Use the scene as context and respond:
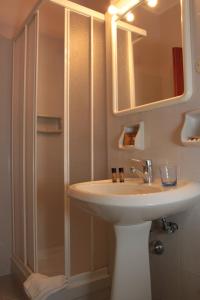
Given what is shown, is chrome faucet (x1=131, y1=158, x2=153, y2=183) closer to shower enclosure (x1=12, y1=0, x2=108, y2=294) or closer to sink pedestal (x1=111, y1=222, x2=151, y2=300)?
sink pedestal (x1=111, y1=222, x2=151, y2=300)

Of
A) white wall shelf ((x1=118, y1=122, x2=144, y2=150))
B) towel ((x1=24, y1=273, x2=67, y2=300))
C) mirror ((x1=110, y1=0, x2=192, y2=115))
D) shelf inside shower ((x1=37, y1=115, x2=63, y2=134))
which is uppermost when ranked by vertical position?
mirror ((x1=110, y1=0, x2=192, y2=115))

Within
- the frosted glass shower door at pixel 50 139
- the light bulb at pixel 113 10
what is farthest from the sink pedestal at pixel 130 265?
the light bulb at pixel 113 10

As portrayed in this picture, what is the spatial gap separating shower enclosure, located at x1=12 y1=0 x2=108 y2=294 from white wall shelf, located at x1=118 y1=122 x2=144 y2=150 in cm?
25

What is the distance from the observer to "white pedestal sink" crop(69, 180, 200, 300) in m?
0.87

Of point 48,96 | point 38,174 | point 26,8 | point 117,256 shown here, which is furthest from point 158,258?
point 26,8

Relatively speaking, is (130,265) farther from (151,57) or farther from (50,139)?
(151,57)

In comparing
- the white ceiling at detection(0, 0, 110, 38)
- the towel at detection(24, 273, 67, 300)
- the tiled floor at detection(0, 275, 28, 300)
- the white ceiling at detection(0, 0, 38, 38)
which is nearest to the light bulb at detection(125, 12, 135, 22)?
the white ceiling at detection(0, 0, 110, 38)

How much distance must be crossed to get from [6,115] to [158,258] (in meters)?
1.62

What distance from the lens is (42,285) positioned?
4.38ft

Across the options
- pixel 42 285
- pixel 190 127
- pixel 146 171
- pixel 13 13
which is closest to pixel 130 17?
pixel 190 127

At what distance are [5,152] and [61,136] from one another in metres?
0.66

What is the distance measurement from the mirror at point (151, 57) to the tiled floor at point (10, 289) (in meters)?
1.46

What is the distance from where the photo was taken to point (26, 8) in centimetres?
208

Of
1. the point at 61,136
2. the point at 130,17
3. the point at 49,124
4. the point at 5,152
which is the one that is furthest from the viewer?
the point at 5,152
